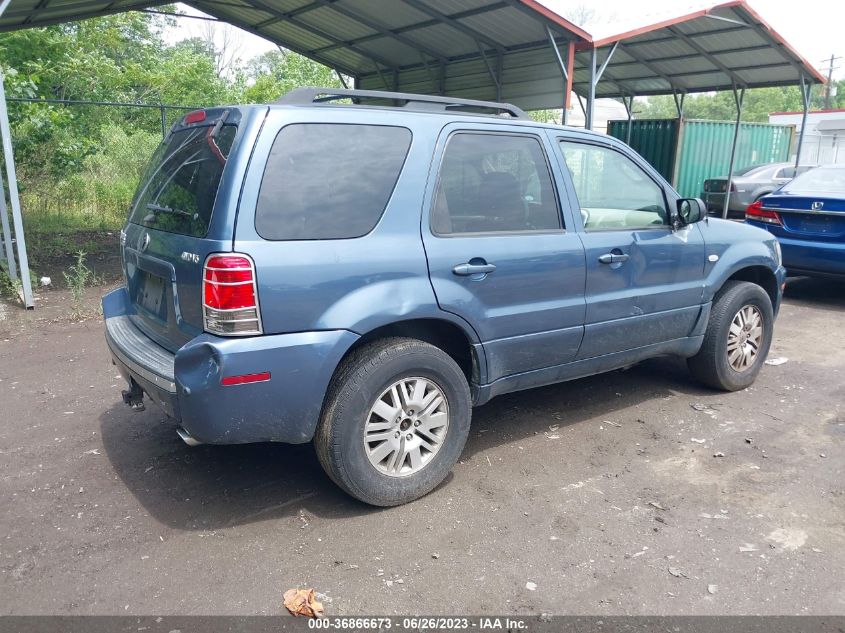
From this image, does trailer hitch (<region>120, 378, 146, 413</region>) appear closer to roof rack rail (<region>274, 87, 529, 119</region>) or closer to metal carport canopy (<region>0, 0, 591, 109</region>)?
roof rack rail (<region>274, 87, 529, 119</region>)

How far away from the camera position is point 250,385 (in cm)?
304

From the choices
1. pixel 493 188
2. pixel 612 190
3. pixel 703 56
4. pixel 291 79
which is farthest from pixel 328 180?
pixel 291 79

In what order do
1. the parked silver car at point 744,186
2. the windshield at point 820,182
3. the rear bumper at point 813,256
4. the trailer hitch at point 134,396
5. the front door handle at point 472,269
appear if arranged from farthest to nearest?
the parked silver car at point 744,186 → the windshield at point 820,182 → the rear bumper at point 813,256 → the trailer hitch at point 134,396 → the front door handle at point 472,269

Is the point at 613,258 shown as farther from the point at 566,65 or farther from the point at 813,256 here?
the point at 566,65

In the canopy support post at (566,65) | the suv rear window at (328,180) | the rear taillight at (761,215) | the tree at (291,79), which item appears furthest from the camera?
the tree at (291,79)

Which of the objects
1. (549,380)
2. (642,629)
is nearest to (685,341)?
(549,380)

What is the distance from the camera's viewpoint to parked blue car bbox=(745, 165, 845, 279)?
788cm

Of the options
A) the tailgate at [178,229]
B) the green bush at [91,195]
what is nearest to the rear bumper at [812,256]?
the tailgate at [178,229]

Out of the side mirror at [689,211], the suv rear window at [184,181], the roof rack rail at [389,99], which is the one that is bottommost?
the side mirror at [689,211]

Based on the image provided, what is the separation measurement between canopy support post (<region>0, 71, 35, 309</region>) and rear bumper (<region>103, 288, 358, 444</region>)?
498cm

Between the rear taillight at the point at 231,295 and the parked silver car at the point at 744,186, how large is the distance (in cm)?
1486

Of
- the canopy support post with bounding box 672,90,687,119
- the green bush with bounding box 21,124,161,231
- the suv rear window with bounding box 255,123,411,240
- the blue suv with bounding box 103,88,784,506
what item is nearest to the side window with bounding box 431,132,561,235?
the blue suv with bounding box 103,88,784,506

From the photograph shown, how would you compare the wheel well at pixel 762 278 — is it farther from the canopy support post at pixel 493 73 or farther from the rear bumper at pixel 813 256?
the canopy support post at pixel 493 73

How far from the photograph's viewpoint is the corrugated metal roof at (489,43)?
10188 mm
